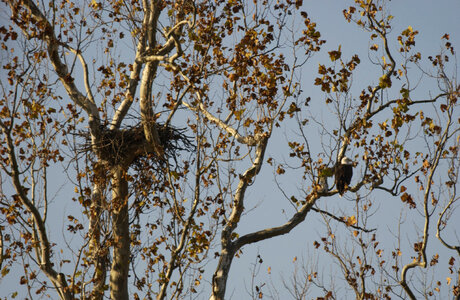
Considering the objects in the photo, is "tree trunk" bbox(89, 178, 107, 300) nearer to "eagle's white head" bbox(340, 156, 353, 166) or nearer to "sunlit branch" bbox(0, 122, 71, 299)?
"sunlit branch" bbox(0, 122, 71, 299)

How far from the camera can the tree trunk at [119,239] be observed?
7578 mm

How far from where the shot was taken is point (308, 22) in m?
7.84

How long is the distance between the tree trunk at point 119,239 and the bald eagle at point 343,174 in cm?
260

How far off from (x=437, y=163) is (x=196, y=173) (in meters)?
2.90

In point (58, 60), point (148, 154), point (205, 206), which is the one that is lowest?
point (205, 206)

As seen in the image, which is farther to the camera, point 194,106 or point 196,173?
point 194,106

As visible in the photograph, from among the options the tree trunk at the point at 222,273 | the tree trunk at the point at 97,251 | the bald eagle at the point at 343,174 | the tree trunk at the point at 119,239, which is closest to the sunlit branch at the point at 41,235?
the tree trunk at the point at 97,251

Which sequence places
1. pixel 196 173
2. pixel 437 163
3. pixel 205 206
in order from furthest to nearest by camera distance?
1. pixel 205 206
2. pixel 437 163
3. pixel 196 173

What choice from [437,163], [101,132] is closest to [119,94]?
[101,132]

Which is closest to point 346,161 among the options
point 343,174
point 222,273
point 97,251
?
point 343,174

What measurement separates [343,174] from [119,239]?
113 inches

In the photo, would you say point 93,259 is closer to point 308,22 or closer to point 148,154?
point 148,154

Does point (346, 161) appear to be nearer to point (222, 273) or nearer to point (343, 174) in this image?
point (343, 174)

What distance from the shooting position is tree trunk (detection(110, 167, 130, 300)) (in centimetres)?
758
